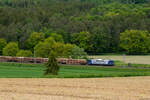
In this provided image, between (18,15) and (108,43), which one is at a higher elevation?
(18,15)

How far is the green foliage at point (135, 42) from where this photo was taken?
120 metres

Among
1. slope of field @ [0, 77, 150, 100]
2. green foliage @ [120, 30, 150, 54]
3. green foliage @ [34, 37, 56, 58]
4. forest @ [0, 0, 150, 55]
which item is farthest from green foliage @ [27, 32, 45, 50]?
slope of field @ [0, 77, 150, 100]

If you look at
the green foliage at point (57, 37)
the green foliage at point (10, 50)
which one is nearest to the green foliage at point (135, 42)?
the green foliage at point (57, 37)

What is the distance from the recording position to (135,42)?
121375 mm

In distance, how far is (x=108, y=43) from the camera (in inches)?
5034

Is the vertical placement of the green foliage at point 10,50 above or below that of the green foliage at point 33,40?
below

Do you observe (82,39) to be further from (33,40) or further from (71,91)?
(71,91)

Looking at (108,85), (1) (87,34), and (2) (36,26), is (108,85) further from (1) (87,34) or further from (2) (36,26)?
(2) (36,26)

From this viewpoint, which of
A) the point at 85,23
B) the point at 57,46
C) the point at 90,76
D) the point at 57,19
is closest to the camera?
the point at 90,76

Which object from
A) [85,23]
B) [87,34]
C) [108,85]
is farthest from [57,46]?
[108,85]

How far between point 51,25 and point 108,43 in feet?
105

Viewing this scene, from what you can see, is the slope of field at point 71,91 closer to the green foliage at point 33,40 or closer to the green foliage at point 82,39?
the green foliage at point 33,40

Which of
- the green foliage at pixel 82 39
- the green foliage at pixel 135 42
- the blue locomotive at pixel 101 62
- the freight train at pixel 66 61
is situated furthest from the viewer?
the green foliage at pixel 82 39

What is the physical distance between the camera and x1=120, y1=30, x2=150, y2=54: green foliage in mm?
120188
